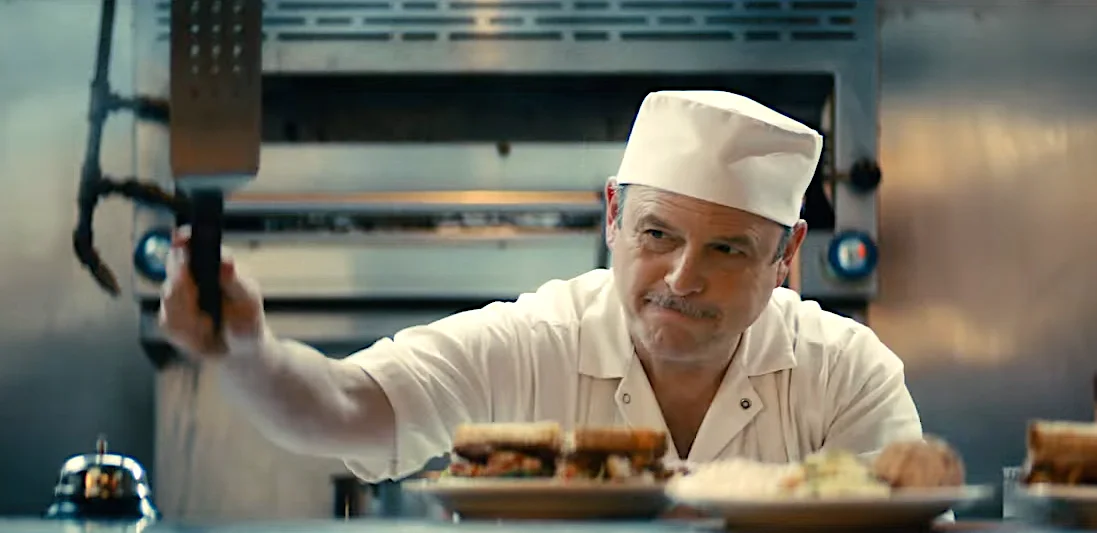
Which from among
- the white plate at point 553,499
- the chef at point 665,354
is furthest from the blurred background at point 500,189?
the white plate at point 553,499

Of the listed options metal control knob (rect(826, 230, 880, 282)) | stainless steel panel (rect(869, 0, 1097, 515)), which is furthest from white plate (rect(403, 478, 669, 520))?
stainless steel panel (rect(869, 0, 1097, 515))

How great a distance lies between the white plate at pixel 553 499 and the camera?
1.29 meters

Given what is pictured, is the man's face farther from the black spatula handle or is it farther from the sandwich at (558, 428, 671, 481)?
the black spatula handle

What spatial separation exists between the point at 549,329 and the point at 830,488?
111cm

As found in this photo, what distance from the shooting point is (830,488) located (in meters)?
1.17

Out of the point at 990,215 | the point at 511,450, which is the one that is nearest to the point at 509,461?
the point at 511,450

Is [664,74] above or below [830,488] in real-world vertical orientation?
above

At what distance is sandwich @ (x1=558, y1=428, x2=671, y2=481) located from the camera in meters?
1.35

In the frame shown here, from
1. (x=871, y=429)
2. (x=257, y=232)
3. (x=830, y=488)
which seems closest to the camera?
(x=830, y=488)

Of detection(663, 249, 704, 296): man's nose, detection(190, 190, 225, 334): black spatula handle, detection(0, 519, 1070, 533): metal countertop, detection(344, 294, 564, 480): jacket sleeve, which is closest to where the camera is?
detection(0, 519, 1070, 533): metal countertop

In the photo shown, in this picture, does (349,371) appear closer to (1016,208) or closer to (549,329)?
(549,329)

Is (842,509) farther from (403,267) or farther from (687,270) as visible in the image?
(403,267)

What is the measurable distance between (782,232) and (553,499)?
0.93 m

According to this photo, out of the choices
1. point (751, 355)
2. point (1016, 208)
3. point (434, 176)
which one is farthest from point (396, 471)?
point (1016, 208)
